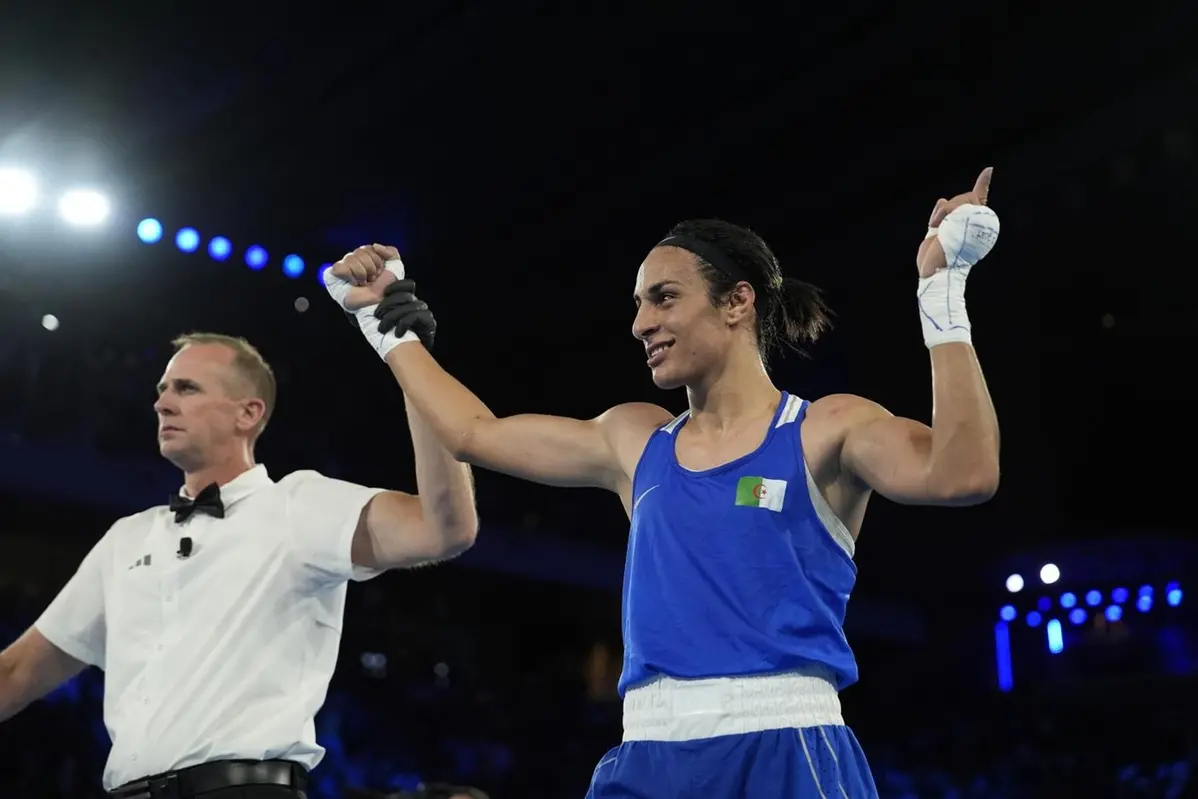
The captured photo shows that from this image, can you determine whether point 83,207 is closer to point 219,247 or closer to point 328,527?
point 219,247

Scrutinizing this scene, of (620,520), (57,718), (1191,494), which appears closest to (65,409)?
(57,718)

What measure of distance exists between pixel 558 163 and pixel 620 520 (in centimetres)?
583

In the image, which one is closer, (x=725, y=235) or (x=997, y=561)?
(x=725, y=235)

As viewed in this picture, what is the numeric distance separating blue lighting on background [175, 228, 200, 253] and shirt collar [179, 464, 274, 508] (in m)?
5.86

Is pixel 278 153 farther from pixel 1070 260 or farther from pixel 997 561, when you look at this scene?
pixel 997 561

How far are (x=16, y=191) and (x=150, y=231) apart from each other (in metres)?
1.10

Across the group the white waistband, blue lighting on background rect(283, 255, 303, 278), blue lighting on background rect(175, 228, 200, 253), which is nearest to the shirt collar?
the white waistband

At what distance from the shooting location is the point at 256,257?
9.14m

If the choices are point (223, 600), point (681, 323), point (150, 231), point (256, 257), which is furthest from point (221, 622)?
point (256, 257)

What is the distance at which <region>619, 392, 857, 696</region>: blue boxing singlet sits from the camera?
7.12 feet

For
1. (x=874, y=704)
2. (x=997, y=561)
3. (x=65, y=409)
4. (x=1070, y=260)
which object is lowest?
(x=874, y=704)

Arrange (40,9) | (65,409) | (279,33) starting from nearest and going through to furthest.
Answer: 1. (40,9)
2. (279,33)
3. (65,409)

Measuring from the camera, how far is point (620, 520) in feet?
46.3

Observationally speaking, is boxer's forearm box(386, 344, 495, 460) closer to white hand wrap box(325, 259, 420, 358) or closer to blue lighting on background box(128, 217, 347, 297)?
white hand wrap box(325, 259, 420, 358)
